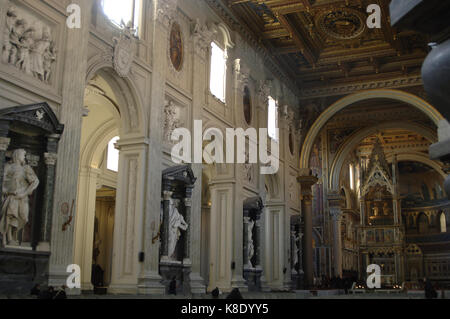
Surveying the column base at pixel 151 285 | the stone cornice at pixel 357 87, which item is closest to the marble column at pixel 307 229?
the stone cornice at pixel 357 87

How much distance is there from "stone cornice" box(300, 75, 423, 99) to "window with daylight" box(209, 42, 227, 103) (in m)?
9.18

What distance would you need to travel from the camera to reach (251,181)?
20609 millimetres

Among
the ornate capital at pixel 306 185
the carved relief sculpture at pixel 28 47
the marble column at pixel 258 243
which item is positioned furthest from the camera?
the ornate capital at pixel 306 185

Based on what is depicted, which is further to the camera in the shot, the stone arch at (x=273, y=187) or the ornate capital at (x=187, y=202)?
the stone arch at (x=273, y=187)

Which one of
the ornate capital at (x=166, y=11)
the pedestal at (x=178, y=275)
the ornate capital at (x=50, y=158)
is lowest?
the pedestal at (x=178, y=275)

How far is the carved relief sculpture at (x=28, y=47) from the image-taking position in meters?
9.91

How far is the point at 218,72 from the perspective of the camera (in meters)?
19.0

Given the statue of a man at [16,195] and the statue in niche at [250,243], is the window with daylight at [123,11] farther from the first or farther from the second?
the statue in niche at [250,243]

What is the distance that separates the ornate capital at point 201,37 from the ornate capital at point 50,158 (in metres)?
7.56

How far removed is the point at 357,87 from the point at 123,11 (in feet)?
50.9

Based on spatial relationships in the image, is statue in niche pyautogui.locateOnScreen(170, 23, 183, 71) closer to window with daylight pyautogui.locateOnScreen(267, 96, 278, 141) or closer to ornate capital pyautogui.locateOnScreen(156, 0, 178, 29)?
ornate capital pyautogui.locateOnScreen(156, 0, 178, 29)
